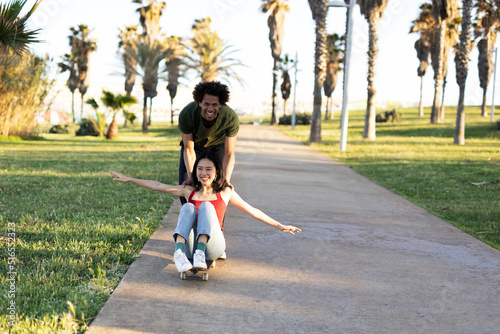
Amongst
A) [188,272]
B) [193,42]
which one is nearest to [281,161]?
[188,272]

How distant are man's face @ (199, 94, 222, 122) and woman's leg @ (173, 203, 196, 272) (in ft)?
3.22

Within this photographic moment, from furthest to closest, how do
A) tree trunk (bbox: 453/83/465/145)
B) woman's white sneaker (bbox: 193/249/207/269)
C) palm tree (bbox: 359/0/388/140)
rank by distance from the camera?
palm tree (bbox: 359/0/388/140), tree trunk (bbox: 453/83/465/145), woman's white sneaker (bbox: 193/249/207/269)

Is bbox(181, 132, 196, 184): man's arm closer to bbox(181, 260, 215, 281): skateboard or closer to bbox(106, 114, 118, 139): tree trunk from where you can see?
bbox(181, 260, 215, 281): skateboard

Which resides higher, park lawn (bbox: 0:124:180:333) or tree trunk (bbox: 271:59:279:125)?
tree trunk (bbox: 271:59:279:125)

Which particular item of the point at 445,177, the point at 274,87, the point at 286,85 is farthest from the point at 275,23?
the point at 445,177

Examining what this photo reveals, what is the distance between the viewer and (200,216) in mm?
4180

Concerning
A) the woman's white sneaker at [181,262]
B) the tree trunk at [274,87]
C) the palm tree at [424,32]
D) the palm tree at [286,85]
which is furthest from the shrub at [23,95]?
the palm tree at [286,85]

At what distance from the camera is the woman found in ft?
13.3

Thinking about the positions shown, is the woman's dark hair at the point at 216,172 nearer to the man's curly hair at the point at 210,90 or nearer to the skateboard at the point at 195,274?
the man's curly hair at the point at 210,90

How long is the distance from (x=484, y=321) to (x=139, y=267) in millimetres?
2844

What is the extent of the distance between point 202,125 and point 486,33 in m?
42.5

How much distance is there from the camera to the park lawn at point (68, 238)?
3.30 meters

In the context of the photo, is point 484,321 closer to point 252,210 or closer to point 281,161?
point 252,210

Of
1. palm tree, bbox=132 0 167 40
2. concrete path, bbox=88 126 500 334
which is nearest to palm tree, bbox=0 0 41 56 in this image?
concrete path, bbox=88 126 500 334
